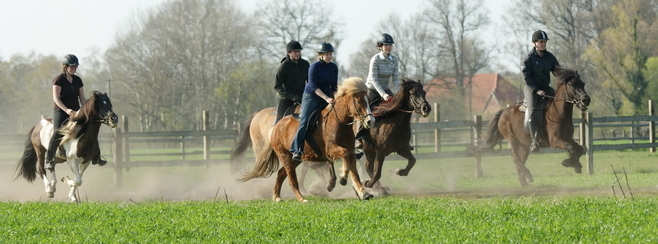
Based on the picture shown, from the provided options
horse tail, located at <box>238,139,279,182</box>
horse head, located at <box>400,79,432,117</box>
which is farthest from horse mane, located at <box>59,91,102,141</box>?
horse head, located at <box>400,79,432,117</box>

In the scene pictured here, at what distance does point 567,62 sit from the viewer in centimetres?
5066

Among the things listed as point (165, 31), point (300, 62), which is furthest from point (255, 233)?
point (165, 31)

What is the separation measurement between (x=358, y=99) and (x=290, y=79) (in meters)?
2.72

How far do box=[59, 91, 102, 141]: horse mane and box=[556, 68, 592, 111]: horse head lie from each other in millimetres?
7814

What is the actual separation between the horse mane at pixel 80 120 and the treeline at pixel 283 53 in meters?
33.9

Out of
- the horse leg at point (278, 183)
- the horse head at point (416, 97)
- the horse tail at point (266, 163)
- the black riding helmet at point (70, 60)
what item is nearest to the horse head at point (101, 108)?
the black riding helmet at point (70, 60)

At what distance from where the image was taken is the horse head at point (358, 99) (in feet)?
35.7

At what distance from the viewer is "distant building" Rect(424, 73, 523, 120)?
57.9 metres

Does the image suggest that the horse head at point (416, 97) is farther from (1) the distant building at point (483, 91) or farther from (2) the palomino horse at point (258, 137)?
(1) the distant building at point (483, 91)

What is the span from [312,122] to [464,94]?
49.0m

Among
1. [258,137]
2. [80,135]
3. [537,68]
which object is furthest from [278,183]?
[537,68]

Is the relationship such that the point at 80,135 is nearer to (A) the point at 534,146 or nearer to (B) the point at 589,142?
(A) the point at 534,146

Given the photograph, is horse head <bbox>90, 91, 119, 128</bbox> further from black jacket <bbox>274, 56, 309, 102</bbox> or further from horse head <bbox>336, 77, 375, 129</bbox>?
horse head <bbox>336, 77, 375, 129</bbox>

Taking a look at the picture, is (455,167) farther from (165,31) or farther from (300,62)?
(165,31)
